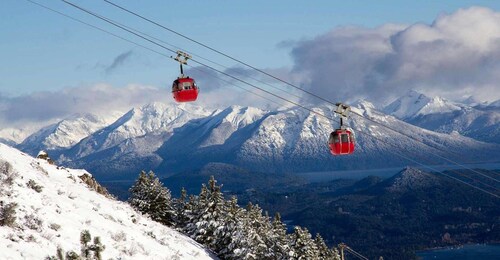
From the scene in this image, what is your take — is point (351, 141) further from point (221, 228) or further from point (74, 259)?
point (221, 228)

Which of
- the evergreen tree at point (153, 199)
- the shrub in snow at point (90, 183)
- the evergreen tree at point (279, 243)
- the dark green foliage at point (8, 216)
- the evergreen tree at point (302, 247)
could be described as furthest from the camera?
the evergreen tree at point (153, 199)

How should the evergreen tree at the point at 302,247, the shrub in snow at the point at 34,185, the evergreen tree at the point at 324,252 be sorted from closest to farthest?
1. the shrub in snow at the point at 34,185
2. the evergreen tree at the point at 302,247
3. the evergreen tree at the point at 324,252

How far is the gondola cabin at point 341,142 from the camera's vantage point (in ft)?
128

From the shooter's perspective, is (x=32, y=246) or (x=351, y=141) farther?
(x=351, y=141)

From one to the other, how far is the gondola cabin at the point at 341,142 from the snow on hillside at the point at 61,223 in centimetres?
1375

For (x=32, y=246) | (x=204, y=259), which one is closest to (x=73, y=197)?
(x=204, y=259)

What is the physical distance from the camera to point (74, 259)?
26.7 m

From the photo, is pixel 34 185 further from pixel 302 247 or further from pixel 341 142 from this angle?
pixel 302 247

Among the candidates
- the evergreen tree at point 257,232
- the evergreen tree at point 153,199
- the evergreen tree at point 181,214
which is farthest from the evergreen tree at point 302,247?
the evergreen tree at point 153,199

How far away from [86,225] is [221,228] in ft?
96.6

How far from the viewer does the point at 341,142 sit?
3919 centimetres

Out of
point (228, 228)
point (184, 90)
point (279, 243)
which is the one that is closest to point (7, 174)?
point (184, 90)

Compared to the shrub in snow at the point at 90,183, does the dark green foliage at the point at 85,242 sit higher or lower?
lower

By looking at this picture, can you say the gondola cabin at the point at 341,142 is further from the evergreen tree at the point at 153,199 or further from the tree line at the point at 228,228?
the evergreen tree at the point at 153,199
